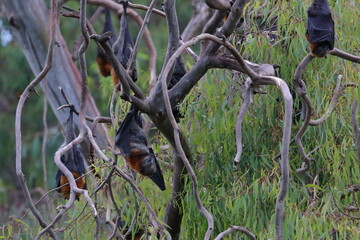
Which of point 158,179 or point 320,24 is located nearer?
point 320,24

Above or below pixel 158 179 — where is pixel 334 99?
above

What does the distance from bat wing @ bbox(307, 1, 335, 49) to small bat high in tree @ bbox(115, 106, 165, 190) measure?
1163mm

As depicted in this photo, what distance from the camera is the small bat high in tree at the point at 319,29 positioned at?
387 cm

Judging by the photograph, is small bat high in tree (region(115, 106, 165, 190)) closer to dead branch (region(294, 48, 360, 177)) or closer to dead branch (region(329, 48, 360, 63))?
dead branch (region(294, 48, 360, 177))

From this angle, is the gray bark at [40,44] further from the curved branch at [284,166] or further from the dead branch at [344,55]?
the curved branch at [284,166]

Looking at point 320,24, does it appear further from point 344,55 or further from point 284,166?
point 284,166

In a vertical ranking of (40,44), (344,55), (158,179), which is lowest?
(158,179)

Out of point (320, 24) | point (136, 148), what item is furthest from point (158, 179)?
point (320, 24)

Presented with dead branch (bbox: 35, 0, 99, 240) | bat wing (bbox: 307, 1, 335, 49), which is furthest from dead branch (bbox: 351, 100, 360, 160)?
dead branch (bbox: 35, 0, 99, 240)

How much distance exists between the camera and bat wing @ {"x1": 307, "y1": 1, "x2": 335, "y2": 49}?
3855 millimetres

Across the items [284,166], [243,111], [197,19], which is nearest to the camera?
[284,166]

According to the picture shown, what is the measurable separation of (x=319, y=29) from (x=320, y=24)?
0.32 feet

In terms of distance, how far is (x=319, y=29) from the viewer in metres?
3.83

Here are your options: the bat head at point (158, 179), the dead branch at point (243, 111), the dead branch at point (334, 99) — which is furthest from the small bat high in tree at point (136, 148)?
the dead branch at point (334, 99)
